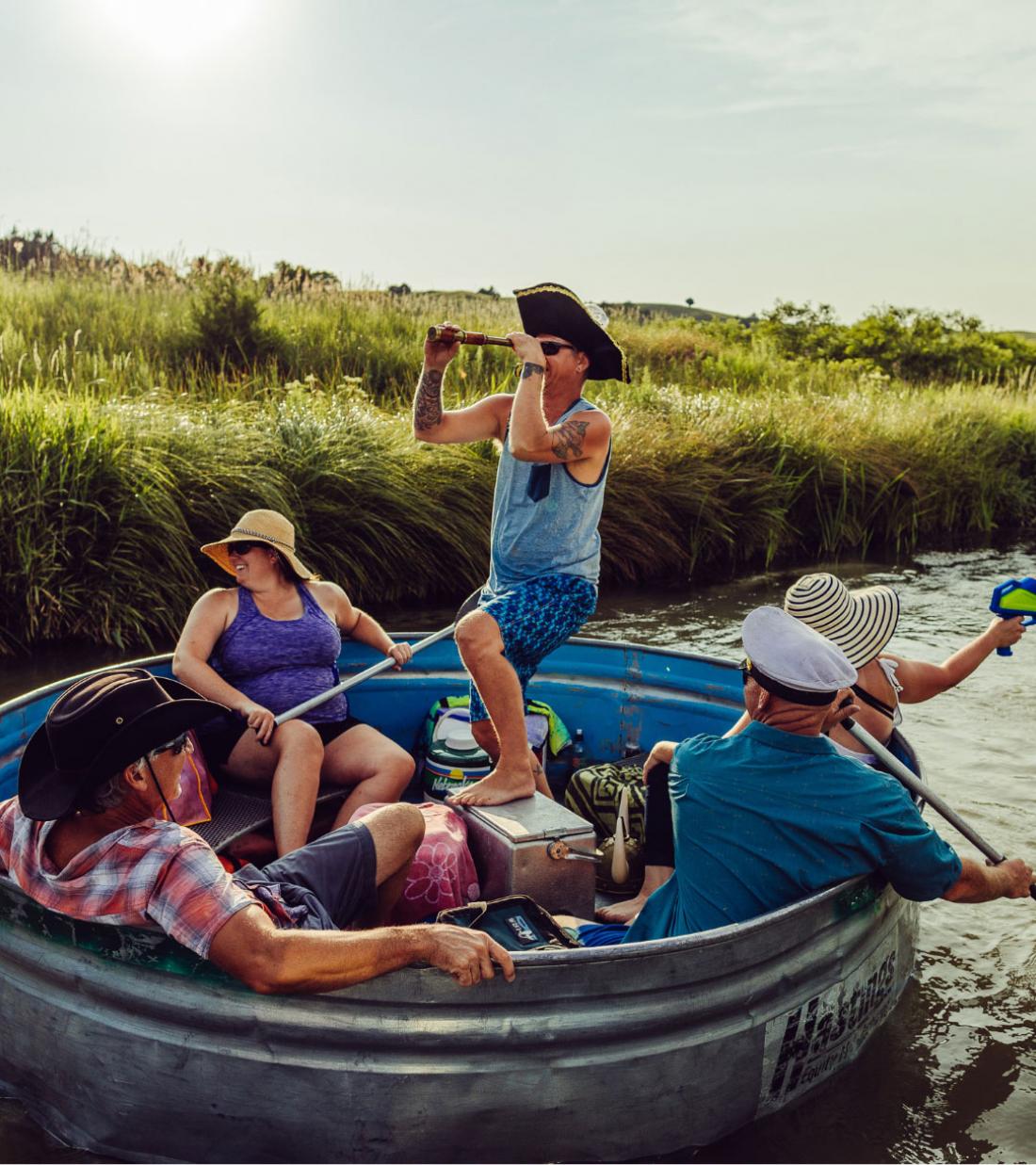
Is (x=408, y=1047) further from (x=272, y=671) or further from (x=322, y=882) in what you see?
(x=272, y=671)

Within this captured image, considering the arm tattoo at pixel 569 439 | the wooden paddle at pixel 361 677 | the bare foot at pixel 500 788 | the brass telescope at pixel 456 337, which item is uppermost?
the brass telescope at pixel 456 337

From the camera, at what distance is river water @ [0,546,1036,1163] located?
295 cm

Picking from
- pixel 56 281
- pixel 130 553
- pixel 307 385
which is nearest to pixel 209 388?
pixel 307 385

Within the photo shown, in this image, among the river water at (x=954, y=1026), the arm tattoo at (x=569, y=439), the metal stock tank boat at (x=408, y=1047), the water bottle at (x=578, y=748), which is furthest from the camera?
the water bottle at (x=578, y=748)

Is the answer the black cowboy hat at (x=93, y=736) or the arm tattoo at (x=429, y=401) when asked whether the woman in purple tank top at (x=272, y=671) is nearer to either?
the arm tattoo at (x=429, y=401)

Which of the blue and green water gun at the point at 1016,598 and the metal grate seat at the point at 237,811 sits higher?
the blue and green water gun at the point at 1016,598

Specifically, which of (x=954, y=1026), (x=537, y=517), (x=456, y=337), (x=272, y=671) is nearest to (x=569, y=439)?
(x=537, y=517)

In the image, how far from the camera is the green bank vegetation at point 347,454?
22.9ft

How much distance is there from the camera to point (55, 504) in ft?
22.8

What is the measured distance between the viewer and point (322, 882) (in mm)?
2775

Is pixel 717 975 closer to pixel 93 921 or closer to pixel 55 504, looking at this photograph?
pixel 93 921

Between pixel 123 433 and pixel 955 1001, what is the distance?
5.82 meters

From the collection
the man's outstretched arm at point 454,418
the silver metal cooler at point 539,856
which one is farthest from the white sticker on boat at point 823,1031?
the man's outstretched arm at point 454,418

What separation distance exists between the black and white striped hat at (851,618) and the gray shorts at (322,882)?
1.37 meters
